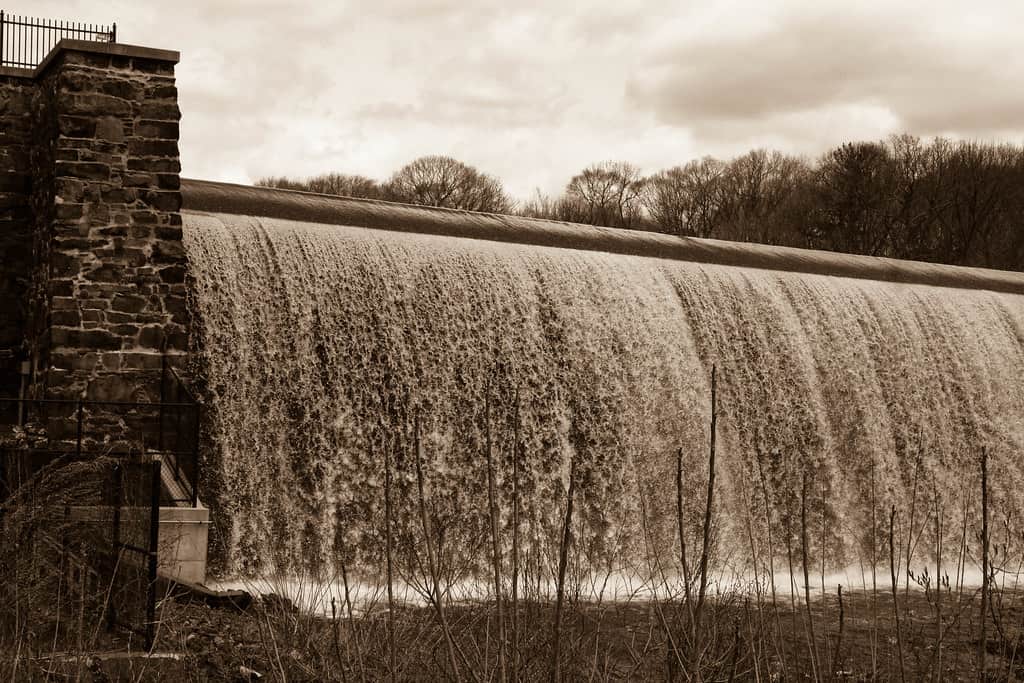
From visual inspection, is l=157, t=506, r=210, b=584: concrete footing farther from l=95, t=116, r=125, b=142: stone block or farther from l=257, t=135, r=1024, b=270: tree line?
l=257, t=135, r=1024, b=270: tree line

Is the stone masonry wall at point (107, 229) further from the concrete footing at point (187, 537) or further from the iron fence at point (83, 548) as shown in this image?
the iron fence at point (83, 548)

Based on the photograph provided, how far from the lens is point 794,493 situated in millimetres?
15273

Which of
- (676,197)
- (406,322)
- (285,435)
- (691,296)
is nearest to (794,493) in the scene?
(691,296)

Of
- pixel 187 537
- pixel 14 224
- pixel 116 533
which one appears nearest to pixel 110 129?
pixel 14 224

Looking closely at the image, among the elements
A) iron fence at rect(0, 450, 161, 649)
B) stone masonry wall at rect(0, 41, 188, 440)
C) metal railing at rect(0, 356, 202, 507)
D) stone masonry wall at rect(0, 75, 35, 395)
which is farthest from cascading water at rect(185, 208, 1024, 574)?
iron fence at rect(0, 450, 161, 649)

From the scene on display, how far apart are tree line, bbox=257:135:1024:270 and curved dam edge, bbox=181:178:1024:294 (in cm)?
1744

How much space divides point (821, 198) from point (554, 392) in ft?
100

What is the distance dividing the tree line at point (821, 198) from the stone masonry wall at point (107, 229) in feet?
86.8

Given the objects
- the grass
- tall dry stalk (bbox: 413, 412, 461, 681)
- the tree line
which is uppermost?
the tree line

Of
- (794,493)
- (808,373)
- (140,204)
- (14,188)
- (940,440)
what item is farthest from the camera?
(940,440)

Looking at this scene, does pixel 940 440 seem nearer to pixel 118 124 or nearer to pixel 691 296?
pixel 691 296

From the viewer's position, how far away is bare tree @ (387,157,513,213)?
4412cm

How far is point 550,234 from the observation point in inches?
680

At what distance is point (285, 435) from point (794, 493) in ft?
22.6
